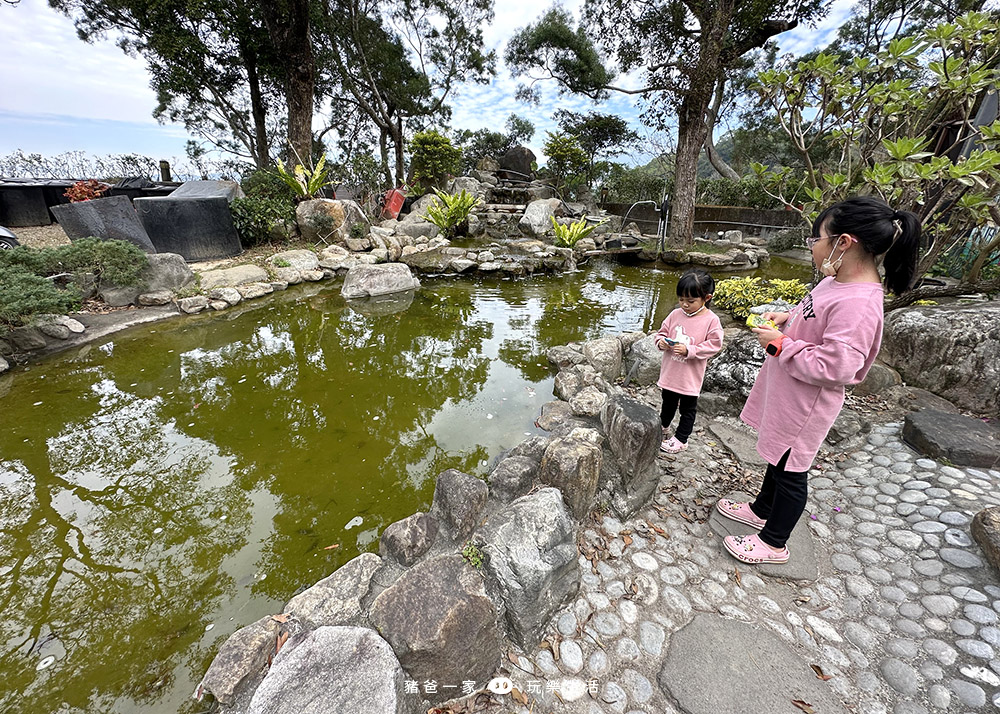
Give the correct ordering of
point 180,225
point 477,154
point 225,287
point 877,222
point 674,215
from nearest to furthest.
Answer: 1. point 877,222
2. point 225,287
3. point 180,225
4. point 674,215
5. point 477,154

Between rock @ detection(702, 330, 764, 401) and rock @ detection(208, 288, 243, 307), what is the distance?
6044mm

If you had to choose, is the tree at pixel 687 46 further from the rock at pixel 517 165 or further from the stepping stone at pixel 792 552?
the stepping stone at pixel 792 552

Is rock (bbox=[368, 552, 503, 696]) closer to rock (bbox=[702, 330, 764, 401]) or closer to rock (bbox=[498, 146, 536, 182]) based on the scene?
rock (bbox=[702, 330, 764, 401])

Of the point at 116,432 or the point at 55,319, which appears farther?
the point at 55,319

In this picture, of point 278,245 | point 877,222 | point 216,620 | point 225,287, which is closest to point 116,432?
point 216,620

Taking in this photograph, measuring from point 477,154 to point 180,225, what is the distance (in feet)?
47.0

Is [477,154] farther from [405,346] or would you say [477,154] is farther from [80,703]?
[80,703]

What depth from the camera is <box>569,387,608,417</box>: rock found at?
2877 mm

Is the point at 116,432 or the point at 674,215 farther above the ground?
the point at 674,215

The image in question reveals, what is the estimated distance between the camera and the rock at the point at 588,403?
9.44ft

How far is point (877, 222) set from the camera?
131cm

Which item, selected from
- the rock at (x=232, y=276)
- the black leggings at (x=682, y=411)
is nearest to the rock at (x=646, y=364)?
the black leggings at (x=682, y=411)

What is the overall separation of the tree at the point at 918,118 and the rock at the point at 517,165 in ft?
44.8

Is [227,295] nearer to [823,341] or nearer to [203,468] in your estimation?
[203,468]
